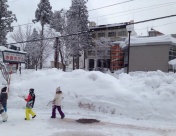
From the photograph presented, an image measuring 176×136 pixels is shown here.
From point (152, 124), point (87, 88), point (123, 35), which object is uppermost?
point (123, 35)

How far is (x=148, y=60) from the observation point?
3638 centimetres

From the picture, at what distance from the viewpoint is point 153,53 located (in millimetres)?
35812

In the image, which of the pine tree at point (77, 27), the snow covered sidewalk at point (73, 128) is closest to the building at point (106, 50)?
the pine tree at point (77, 27)

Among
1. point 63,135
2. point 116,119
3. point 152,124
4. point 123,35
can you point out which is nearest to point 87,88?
point 116,119

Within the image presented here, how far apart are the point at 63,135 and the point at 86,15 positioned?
138 feet

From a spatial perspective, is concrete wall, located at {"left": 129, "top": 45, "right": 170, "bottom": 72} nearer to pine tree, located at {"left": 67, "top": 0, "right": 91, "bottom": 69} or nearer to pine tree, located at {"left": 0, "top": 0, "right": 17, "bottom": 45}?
pine tree, located at {"left": 67, "top": 0, "right": 91, "bottom": 69}

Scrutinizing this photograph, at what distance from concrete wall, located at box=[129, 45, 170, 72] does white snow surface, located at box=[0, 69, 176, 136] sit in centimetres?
2034

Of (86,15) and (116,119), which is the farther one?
(86,15)

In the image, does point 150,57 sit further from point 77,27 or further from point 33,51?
point 33,51

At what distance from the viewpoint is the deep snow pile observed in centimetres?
1233

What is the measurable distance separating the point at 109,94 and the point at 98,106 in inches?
38.6

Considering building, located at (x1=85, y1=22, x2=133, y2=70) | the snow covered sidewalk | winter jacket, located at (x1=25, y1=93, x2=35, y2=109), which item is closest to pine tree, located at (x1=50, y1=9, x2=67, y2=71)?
building, located at (x1=85, y1=22, x2=133, y2=70)

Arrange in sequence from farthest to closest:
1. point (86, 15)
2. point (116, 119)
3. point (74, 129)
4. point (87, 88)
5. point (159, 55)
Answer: point (86, 15) < point (159, 55) < point (87, 88) < point (116, 119) < point (74, 129)

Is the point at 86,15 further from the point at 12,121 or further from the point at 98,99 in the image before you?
the point at 12,121
